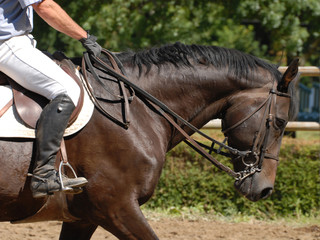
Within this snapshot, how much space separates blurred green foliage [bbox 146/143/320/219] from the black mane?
9.40 feet

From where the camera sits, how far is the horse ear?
379cm

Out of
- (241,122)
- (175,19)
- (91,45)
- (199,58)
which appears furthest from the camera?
(175,19)

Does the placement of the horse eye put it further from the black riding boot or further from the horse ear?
the black riding boot

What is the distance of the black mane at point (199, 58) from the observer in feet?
12.9

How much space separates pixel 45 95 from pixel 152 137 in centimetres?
81

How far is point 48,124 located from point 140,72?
2.93 ft

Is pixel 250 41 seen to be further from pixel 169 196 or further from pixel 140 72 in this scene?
pixel 140 72

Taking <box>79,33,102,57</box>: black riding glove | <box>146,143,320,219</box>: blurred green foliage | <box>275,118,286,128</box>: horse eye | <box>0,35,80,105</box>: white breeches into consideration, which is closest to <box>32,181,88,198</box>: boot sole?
<box>0,35,80,105</box>: white breeches

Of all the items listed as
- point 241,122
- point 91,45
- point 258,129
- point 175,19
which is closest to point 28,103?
point 91,45

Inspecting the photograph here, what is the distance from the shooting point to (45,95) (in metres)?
3.39

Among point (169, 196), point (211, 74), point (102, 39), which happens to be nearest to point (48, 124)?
point (211, 74)

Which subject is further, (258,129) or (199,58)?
(199,58)

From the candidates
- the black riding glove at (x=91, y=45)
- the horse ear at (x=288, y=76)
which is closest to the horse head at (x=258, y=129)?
the horse ear at (x=288, y=76)

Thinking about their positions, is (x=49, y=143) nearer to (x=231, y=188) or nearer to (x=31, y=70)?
(x=31, y=70)
